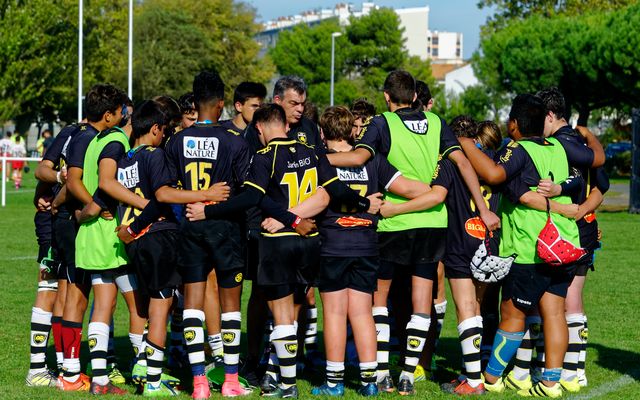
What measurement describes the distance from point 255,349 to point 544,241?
2.59m

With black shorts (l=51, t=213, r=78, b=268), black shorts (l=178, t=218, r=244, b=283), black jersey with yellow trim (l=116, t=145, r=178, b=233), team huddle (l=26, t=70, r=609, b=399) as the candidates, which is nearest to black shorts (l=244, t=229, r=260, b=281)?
team huddle (l=26, t=70, r=609, b=399)

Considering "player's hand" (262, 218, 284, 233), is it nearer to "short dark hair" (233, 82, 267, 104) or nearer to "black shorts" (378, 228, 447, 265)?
"black shorts" (378, 228, 447, 265)

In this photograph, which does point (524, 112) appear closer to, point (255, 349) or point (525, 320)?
point (525, 320)

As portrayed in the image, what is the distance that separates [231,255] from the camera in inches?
195

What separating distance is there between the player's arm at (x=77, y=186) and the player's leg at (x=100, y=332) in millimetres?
595

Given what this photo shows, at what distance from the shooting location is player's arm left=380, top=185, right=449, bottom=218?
512cm

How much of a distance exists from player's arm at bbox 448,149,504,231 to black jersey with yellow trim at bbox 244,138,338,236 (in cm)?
100

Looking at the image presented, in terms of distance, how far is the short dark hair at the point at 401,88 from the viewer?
5.29 m

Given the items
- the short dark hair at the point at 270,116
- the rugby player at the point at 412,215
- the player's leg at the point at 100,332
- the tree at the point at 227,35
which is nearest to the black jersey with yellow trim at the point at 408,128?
the rugby player at the point at 412,215

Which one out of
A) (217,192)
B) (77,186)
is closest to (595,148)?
(217,192)

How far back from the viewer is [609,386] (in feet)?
18.0

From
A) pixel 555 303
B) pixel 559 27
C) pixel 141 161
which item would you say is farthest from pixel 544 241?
pixel 559 27

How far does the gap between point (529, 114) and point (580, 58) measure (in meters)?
34.1

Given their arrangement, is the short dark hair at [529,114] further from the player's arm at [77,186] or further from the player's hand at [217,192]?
the player's arm at [77,186]
